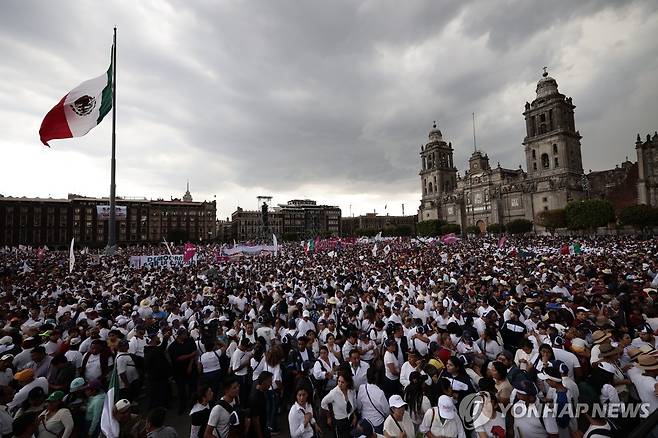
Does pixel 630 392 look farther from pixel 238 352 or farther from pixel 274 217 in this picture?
pixel 274 217

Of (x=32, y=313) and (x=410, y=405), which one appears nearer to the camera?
(x=410, y=405)

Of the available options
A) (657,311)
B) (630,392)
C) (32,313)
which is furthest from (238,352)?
(657,311)

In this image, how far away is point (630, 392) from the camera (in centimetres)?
497

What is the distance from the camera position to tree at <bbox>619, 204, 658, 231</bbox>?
43.9 m

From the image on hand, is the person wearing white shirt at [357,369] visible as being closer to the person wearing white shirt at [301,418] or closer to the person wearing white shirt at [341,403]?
the person wearing white shirt at [341,403]

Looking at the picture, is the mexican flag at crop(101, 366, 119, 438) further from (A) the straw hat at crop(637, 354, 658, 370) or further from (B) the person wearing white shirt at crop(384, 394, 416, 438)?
(A) the straw hat at crop(637, 354, 658, 370)

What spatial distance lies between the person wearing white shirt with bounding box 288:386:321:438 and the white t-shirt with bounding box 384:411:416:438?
1.10 m

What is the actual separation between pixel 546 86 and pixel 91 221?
408 feet

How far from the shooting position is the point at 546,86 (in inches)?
2955

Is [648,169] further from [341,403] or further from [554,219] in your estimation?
[341,403]

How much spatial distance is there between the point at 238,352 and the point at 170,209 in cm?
11170

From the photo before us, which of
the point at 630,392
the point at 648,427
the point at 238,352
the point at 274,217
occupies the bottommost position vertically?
the point at 630,392

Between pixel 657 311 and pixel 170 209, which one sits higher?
pixel 170 209

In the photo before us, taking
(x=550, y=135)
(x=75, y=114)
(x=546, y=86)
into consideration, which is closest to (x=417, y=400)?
(x=75, y=114)
